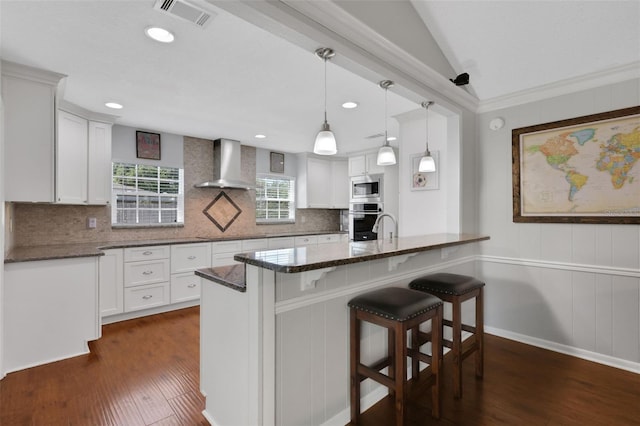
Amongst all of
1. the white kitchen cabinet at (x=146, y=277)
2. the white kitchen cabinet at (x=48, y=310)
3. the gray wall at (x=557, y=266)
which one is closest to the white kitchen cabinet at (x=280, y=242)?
the white kitchen cabinet at (x=146, y=277)

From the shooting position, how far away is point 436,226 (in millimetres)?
3184

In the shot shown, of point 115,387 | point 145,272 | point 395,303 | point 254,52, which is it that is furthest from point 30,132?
point 395,303

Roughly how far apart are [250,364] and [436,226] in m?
2.36

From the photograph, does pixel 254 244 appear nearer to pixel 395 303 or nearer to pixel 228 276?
pixel 228 276

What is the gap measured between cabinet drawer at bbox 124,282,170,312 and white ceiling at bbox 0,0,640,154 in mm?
2100

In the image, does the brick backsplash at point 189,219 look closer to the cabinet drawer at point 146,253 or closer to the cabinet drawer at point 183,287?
the cabinet drawer at point 146,253

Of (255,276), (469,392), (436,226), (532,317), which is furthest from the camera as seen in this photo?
(436,226)

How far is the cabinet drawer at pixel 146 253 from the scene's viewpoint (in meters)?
3.65

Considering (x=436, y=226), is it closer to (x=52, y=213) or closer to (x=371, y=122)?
(x=371, y=122)

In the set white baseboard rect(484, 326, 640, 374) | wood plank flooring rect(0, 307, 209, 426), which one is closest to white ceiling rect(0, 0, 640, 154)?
white baseboard rect(484, 326, 640, 374)

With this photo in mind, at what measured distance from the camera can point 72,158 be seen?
3.32m

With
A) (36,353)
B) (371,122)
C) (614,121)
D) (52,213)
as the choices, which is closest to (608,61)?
(614,121)

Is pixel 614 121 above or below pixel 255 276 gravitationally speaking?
above

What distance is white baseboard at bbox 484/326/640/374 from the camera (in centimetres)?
240
